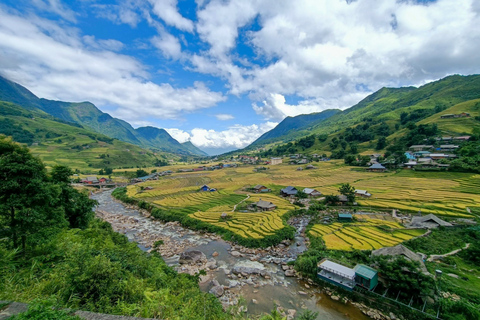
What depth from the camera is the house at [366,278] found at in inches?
697

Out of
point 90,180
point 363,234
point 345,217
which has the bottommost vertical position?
point 90,180

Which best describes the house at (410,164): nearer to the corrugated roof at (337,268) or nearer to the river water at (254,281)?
the river water at (254,281)

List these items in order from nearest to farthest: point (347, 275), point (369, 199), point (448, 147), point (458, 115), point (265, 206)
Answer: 1. point (347, 275)
2. point (265, 206)
3. point (369, 199)
4. point (448, 147)
5. point (458, 115)

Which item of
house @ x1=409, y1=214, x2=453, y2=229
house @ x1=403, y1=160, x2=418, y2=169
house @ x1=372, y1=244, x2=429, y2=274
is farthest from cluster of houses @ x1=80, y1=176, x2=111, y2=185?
house @ x1=403, y1=160, x2=418, y2=169

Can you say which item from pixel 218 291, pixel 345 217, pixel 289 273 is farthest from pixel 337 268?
pixel 345 217

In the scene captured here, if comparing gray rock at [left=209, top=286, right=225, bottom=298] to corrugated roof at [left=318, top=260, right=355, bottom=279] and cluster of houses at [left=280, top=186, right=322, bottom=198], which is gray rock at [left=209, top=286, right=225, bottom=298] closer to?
corrugated roof at [left=318, top=260, right=355, bottom=279]

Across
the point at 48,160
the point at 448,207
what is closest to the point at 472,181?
the point at 448,207

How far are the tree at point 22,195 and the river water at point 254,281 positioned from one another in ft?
45.9

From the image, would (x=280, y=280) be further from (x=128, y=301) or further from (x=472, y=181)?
(x=472, y=181)

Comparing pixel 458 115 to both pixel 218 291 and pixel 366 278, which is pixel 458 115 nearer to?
pixel 366 278

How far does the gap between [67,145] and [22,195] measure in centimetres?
19167

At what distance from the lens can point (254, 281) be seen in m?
21.5

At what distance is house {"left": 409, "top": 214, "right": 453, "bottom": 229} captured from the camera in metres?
28.1

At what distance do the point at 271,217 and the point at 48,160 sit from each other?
146 metres
